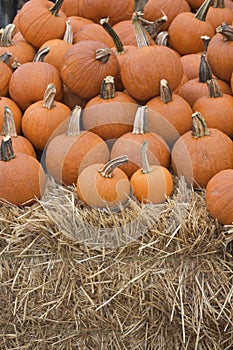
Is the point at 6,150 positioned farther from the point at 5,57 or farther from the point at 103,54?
the point at 5,57

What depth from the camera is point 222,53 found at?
2.36m

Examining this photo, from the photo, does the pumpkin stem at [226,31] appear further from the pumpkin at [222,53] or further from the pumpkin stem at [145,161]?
the pumpkin stem at [145,161]

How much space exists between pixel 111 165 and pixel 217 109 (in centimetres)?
57

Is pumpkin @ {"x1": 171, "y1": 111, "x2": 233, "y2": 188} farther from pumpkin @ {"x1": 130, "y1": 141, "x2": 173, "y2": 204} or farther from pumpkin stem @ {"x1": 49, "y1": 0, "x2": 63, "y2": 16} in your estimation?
pumpkin stem @ {"x1": 49, "y1": 0, "x2": 63, "y2": 16}

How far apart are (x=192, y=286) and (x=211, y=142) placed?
0.54 metres

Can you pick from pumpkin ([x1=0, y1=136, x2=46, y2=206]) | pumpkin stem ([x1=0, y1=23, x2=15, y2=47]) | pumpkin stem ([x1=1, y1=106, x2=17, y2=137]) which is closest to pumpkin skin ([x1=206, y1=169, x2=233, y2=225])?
pumpkin ([x1=0, y1=136, x2=46, y2=206])

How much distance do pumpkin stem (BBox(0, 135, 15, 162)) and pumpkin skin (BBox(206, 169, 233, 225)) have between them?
724 mm

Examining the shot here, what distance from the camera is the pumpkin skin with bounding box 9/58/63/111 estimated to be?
2336 millimetres

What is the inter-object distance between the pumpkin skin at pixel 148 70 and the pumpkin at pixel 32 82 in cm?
32

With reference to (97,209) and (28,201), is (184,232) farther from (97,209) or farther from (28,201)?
(28,201)

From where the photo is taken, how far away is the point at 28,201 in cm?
200

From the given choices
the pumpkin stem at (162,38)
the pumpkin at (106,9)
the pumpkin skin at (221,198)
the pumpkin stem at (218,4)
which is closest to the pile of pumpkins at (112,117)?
the pumpkin skin at (221,198)

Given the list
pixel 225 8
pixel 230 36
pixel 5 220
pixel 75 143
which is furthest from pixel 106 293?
pixel 225 8

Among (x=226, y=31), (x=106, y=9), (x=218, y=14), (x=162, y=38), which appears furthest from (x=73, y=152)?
(x=218, y=14)
